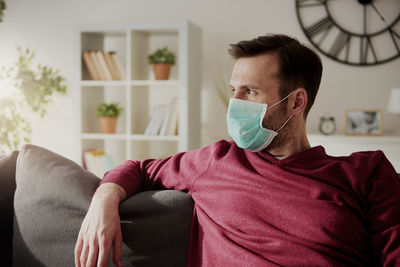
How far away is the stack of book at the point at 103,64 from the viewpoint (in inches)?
135

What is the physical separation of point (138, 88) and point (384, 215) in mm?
2732

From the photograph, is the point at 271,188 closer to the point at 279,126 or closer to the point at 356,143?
the point at 279,126

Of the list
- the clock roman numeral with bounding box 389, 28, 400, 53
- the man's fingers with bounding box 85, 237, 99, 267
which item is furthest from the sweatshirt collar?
the clock roman numeral with bounding box 389, 28, 400, 53

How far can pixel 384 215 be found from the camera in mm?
1056

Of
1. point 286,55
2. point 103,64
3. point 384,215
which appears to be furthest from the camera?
point 103,64

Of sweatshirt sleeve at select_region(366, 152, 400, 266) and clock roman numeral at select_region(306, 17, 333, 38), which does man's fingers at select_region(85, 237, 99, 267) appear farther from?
clock roman numeral at select_region(306, 17, 333, 38)

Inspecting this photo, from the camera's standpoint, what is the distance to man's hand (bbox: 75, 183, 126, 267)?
1074 millimetres

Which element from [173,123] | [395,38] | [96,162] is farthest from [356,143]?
[96,162]

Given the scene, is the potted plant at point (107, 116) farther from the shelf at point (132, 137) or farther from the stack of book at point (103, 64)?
the stack of book at point (103, 64)

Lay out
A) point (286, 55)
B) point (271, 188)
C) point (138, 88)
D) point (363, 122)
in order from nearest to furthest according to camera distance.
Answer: point (271, 188) < point (286, 55) < point (363, 122) < point (138, 88)

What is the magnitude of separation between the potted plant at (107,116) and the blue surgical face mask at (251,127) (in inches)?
88.9

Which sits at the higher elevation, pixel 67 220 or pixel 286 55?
pixel 286 55

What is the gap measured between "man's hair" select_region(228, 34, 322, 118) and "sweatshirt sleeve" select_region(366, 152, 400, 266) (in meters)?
0.37

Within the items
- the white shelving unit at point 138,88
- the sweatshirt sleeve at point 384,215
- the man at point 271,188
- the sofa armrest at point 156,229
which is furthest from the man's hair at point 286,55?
the white shelving unit at point 138,88
